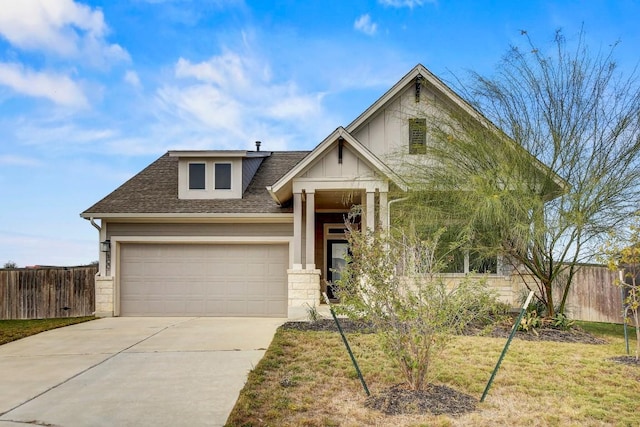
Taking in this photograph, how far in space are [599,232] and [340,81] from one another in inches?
255

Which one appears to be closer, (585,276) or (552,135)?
(552,135)

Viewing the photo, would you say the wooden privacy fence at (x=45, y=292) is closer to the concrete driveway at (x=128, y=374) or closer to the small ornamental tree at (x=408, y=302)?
the concrete driveway at (x=128, y=374)

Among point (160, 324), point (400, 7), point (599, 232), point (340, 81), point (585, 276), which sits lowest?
point (160, 324)

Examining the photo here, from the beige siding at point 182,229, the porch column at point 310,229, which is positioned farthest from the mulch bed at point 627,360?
the beige siding at point 182,229

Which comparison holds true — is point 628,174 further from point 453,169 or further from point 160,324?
point 160,324

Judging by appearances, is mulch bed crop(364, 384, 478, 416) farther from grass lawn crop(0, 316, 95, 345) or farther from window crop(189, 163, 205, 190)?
window crop(189, 163, 205, 190)

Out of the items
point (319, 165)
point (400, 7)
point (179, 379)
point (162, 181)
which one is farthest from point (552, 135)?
point (162, 181)

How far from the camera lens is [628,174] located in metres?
11.2

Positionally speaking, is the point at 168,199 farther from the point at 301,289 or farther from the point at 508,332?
the point at 508,332

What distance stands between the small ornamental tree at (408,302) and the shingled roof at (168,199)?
8292mm

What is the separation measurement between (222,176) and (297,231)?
12.2 feet

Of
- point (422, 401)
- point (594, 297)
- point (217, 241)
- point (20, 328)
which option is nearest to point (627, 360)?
point (422, 401)

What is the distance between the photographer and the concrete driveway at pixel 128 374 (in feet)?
19.7

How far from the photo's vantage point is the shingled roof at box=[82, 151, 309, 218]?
15.0 metres
